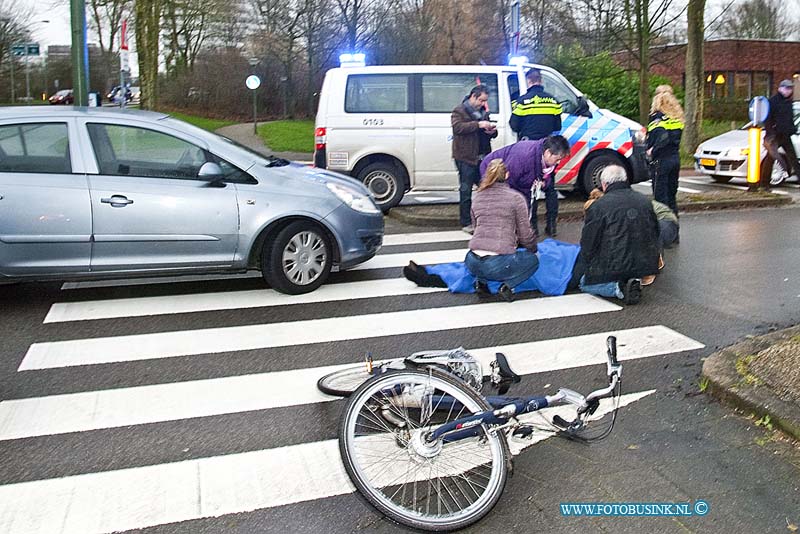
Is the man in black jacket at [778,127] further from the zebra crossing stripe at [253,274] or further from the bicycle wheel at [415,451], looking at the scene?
the bicycle wheel at [415,451]

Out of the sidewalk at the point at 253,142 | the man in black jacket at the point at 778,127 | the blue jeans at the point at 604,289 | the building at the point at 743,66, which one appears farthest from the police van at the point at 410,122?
the building at the point at 743,66

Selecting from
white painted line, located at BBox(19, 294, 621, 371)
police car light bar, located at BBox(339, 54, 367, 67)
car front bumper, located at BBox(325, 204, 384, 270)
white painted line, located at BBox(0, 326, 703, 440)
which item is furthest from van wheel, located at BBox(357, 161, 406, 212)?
white painted line, located at BBox(0, 326, 703, 440)

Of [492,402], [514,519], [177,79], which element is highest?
[177,79]

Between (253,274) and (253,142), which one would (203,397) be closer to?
(253,274)

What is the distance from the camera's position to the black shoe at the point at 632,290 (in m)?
7.38

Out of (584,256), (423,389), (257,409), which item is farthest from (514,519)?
(584,256)

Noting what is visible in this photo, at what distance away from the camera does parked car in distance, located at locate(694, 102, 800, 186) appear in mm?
15734

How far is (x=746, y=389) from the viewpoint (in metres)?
4.92

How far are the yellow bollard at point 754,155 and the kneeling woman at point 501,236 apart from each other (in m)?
7.42

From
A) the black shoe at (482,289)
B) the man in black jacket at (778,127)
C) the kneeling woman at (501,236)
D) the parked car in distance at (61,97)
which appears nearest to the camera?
the kneeling woman at (501,236)

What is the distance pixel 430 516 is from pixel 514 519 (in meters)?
0.42

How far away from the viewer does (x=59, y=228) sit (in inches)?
280

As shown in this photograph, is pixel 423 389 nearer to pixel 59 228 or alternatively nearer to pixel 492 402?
pixel 492 402

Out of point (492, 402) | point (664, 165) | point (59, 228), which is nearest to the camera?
point (492, 402)
